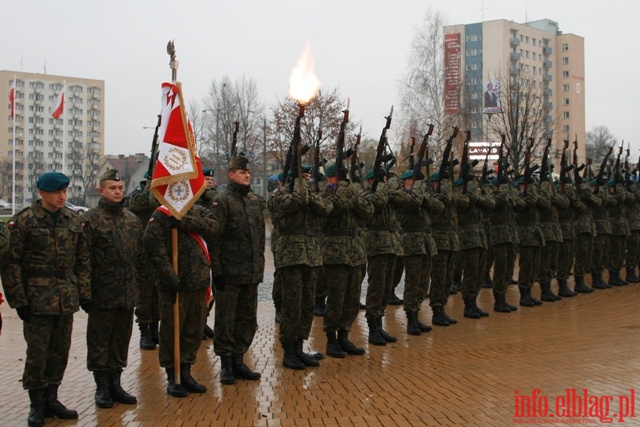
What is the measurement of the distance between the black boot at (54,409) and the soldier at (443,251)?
609cm

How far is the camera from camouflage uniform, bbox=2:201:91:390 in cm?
605

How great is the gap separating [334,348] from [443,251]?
2951mm

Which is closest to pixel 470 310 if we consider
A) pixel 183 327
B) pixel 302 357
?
pixel 302 357

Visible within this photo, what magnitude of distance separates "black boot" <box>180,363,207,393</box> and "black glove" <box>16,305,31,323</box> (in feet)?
5.24

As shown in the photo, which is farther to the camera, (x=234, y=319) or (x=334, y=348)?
(x=334, y=348)

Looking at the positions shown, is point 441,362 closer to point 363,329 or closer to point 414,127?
point 363,329

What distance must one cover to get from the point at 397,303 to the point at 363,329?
2.68 m

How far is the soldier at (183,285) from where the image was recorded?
7027 millimetres

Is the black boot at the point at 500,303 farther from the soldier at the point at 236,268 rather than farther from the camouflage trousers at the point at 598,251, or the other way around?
the soldier at the point at 236,268

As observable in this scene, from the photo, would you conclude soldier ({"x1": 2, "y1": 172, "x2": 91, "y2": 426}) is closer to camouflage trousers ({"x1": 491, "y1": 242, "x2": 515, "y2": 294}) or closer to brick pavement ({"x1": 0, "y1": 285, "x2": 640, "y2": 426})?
brick pavement ({"x1": 0, "y1": 285, "x2": 640, "y2": 426})

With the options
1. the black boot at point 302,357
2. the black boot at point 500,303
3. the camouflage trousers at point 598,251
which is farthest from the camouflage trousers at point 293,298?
the camouflage trousers at point 598,251

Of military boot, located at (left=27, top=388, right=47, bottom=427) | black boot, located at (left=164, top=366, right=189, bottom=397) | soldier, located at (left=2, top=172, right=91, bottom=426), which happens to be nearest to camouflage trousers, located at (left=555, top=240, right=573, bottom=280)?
black boot, located at (left=164, top=366, right=189, bottom=397)

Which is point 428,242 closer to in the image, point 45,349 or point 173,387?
point 173,387

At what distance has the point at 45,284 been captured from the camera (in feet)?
20.1
